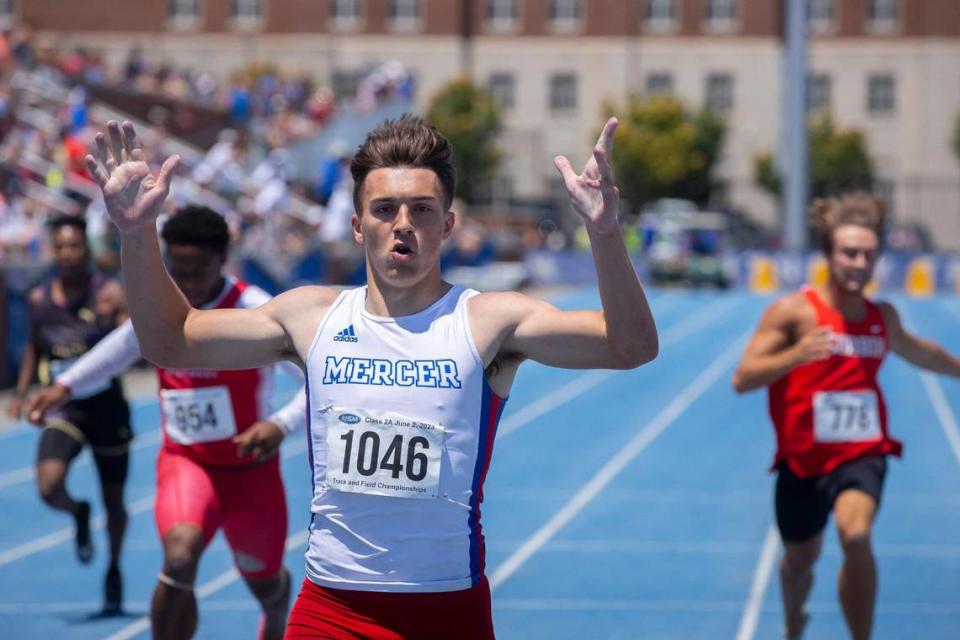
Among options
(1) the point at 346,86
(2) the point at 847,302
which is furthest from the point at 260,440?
(1) the point at 346,86

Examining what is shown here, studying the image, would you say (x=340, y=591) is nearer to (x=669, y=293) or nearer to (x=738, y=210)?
(x=669, y=293)

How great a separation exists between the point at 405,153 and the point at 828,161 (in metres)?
60.9

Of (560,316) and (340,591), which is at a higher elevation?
(560,316)

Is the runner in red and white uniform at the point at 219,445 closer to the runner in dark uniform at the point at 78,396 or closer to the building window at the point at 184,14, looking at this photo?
the runner in dark uniform at the point at 78,396

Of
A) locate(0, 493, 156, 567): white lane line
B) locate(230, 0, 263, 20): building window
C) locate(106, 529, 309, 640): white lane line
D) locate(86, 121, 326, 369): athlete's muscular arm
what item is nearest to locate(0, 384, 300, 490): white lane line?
locate(0, 493, 156, 567): white lane line

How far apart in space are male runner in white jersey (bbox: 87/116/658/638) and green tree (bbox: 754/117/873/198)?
59.3 metres

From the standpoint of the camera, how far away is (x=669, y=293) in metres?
40.5

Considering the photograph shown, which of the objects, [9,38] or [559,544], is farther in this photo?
[9,38]

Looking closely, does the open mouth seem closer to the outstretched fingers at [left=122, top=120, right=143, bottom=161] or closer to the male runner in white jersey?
the male runner in white jersey

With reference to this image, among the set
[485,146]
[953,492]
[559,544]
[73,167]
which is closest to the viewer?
[559,544]

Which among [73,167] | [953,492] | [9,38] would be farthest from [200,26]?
[953,492]

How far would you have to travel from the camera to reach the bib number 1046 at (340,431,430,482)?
162 inches

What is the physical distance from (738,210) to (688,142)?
15.1 ft

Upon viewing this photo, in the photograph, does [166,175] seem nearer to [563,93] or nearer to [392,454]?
[392,454]
